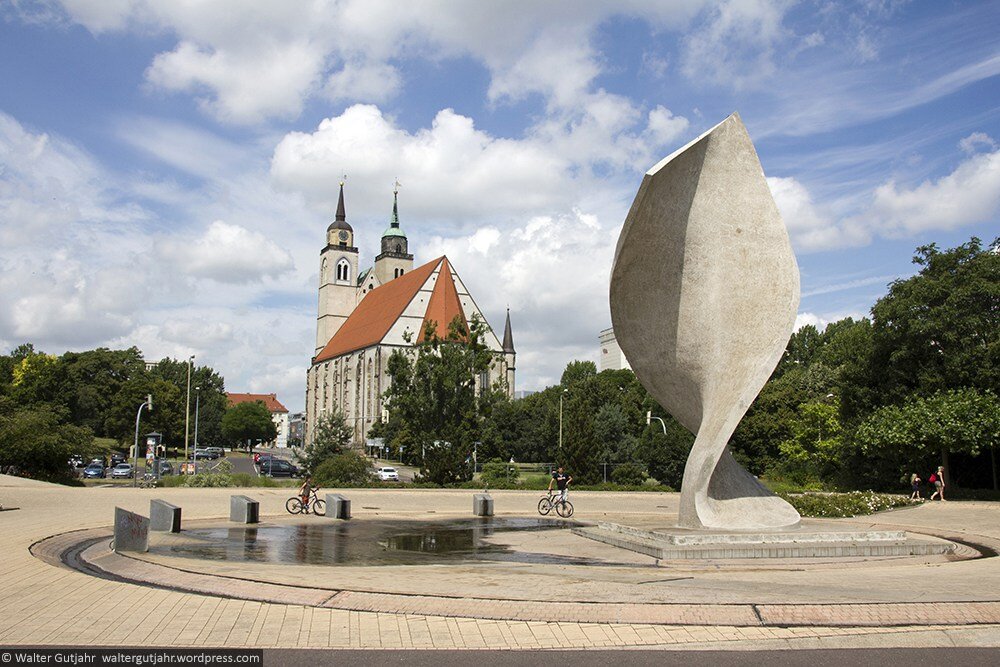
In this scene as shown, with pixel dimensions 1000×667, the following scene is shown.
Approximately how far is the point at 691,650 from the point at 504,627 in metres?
1.61

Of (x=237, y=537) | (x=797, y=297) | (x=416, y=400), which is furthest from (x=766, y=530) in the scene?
(x=416, y=400)

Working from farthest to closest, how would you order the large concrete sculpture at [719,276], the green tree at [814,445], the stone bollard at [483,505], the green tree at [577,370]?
1. the green tree at [577,370]
2. the green tree at [814,445]
3. the stone bollard at [483,505]
4. the large concrete sculpture at [719,276]

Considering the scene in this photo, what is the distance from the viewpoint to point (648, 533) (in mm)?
13992

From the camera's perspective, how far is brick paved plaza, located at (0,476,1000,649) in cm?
684

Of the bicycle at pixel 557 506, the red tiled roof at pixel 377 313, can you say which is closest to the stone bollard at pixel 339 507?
the bicycle at pixel 557 506

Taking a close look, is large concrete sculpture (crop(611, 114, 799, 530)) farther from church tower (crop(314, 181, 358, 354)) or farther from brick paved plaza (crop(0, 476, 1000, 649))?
church tower (crop(314, 181, 358, 354))

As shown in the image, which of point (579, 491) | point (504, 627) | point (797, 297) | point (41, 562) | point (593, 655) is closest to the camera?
point (593, 655)

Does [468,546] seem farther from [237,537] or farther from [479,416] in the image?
[479,416]

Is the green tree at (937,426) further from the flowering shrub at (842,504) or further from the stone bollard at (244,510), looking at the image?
the stone bollard at (244,510)

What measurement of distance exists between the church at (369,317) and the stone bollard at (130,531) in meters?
62.8

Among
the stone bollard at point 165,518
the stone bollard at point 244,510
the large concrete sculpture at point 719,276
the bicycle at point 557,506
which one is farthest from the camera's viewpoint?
the bicycle at point 557,506

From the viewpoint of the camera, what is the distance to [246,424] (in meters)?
121

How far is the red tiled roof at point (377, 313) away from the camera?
93812mm

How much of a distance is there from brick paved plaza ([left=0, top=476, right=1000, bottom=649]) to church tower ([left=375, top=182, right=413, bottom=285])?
336ft
